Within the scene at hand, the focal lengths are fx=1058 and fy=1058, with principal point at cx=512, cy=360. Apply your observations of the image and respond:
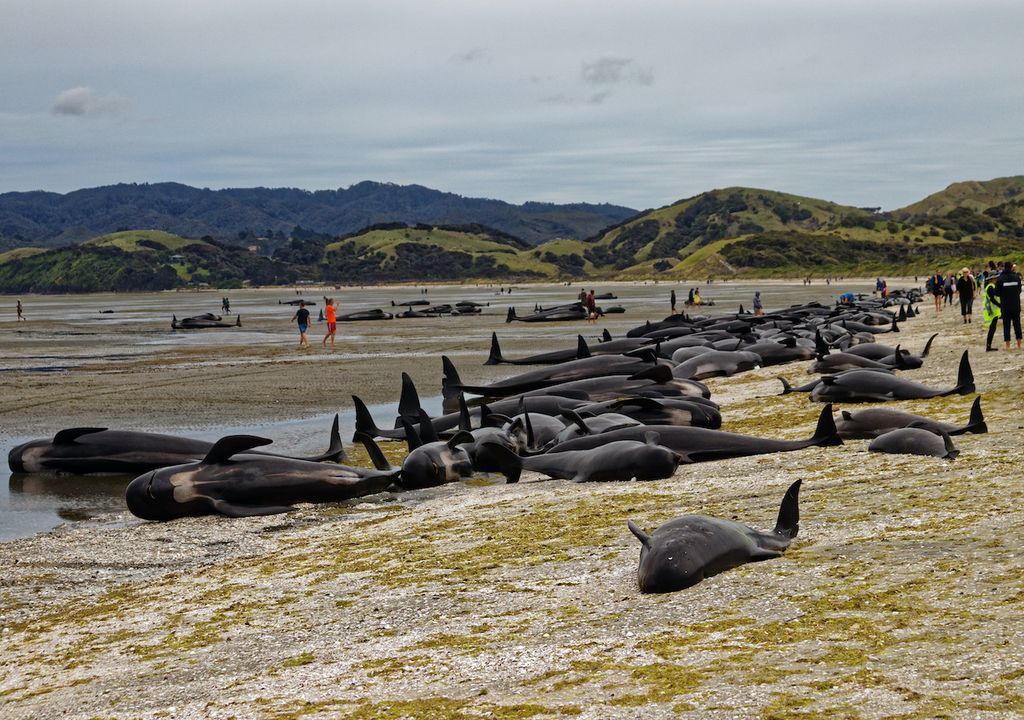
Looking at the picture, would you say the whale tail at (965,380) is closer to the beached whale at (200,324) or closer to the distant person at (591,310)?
the distant person at (591,310)

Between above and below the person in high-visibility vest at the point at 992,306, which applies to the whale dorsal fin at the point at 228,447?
below

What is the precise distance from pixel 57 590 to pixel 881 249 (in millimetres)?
171380

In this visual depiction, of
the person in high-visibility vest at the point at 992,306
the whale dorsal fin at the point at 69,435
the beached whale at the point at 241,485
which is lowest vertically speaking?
the beached whale at the point at 241,485

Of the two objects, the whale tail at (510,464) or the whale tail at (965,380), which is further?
the whale tail at (965,380)

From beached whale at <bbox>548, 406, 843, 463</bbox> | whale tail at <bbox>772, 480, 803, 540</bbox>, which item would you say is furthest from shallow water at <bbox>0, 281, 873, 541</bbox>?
whale tail at <bbox>772, 480, 803, 540</bbox>

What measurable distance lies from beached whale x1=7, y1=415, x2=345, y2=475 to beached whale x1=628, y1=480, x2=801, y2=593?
891 centimetres

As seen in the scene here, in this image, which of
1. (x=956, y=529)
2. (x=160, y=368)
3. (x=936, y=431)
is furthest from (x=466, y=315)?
(x=956, y=529)

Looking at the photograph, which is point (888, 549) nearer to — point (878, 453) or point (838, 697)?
point (838, 697)

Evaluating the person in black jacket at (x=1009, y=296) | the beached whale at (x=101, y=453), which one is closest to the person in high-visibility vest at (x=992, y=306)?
the person in black jacket at (x=1009, y=296)

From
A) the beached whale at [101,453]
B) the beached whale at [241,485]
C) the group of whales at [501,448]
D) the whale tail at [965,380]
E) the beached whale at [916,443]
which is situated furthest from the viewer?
the whale tail at [965,380]

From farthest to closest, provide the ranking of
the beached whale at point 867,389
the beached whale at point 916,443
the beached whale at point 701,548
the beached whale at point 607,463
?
the beached whale at point 867,389, the beached whale at point 607,463, the beached whale at point 916,443, the beached whale at point 701,548

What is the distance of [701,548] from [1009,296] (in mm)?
16525

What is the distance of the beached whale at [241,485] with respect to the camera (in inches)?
454

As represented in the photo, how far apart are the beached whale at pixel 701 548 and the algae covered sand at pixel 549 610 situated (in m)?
0.10
